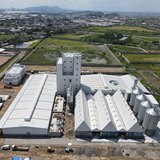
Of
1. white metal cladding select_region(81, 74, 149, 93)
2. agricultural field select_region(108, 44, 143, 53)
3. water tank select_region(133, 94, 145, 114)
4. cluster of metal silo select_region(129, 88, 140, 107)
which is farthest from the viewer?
agricultural field select_region(108, 44, 143, 53)

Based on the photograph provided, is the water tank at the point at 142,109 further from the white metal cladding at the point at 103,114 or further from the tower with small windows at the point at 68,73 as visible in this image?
the tower with small windows at the point at 68,73

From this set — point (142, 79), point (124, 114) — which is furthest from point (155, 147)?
point (142, 79)

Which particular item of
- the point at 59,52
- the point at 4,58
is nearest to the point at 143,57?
the point at 59,52

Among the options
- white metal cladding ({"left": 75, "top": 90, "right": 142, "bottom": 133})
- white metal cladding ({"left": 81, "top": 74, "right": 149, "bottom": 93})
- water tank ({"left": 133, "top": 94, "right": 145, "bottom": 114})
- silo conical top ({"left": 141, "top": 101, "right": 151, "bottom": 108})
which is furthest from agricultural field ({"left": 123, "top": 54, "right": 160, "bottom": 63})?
silo conical top ({"left": 141, "top": 101, "right": 151, "bottom": 108})

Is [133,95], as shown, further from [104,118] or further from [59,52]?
[59,52]

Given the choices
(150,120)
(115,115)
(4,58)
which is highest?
(150,120)

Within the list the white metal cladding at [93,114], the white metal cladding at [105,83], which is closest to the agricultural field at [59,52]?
the white metal cladding at [105,83]

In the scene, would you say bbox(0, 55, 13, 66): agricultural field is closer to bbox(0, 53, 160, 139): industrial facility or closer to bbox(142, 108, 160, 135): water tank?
bbox(0, 53, 160, 139): industrial facility
